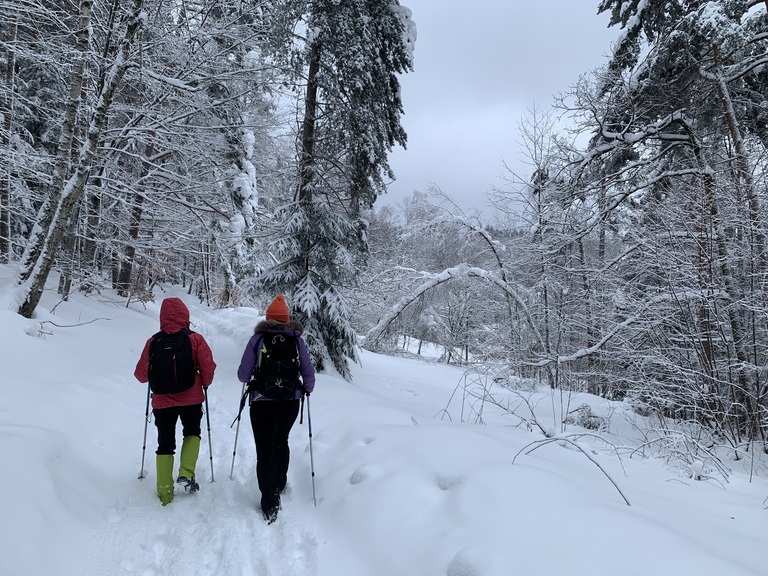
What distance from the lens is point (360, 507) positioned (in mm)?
3221

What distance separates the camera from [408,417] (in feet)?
17.4

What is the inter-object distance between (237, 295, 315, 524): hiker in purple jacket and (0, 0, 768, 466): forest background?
14.1 ft

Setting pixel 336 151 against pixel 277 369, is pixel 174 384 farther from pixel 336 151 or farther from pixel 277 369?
pixel 336 151

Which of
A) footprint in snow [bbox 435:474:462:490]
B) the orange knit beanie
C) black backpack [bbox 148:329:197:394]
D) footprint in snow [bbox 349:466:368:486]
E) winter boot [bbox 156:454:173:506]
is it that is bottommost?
winter boot [bbox 156:454:173:506]

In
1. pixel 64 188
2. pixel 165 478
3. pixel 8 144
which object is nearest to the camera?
pixel 165 478

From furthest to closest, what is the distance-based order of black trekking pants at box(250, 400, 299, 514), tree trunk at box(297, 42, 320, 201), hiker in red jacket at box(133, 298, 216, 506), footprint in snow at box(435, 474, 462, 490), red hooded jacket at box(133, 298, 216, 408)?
1. tree trunk at box(297, 42, 320, 201)
2. red hooded jacket at box(133, 298, 216, 408)
3. hiker in red jacket at box(133, 298, 216, 506)
4. black trekking pants at box(250, 400, 299, 514)
5. footprint in snow at box(435, 474, 462, 490)

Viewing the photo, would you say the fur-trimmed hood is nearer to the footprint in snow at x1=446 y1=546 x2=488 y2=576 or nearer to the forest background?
the footprint in snow at x1=446 y1=546 x2=488 y2=576

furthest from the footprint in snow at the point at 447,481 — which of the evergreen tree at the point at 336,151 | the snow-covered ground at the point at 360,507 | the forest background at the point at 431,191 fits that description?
the evergreen tree at the point at 336,151

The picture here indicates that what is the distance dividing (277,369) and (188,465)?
1316mm

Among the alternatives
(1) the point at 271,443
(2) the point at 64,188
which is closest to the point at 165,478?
(1) the point at 271,443

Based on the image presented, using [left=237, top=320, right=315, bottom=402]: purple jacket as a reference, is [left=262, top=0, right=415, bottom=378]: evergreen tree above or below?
above

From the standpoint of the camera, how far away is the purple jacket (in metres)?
3.64

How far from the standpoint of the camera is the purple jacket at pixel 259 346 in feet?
12.0

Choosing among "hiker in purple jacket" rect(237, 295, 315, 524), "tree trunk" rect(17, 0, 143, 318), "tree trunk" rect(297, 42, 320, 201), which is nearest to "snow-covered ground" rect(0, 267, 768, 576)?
"hiker in purple jacket" rect(237, 295, 315, 524)
